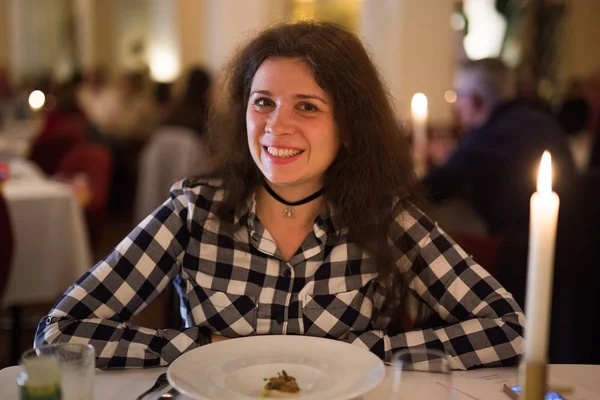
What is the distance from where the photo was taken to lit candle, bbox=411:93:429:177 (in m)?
2.84

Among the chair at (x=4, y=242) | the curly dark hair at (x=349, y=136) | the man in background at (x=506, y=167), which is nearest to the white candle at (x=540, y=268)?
the curly dark hair at (x=349, y=136)

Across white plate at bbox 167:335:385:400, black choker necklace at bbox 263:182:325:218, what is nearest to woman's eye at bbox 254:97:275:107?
black choker necklace at bbox 263:182:325:218

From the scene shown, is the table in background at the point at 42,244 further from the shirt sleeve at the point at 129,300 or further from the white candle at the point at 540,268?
the white candle at the point at 540,268

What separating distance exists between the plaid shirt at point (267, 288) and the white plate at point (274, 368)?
14 centimetres

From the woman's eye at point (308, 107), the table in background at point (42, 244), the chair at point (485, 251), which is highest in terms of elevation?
the woman's eye at point (308, 107)

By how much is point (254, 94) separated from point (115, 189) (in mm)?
5656

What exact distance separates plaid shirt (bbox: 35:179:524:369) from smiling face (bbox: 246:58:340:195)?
127 mm

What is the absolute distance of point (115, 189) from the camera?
6.82 metres

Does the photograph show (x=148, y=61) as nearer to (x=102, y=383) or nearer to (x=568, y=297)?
(x=568, y=297)

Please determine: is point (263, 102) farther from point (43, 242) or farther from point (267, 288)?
point (43, 242)

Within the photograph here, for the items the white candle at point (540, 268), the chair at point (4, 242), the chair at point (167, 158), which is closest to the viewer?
the white candle at point (540, 268)

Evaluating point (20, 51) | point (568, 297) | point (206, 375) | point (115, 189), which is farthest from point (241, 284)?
point (20, 51)

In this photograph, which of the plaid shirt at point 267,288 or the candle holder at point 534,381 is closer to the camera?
the candle holder at point 534,381

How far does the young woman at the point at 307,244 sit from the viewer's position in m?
1.34
